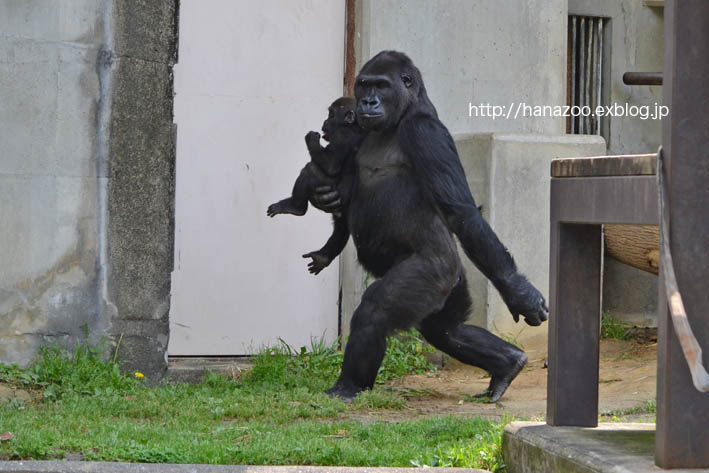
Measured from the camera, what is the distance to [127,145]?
6.23 m

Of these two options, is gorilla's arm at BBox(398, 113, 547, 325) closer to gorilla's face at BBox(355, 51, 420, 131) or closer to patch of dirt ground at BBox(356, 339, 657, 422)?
gorilla's face at BBox(355, 51, 420, 131)

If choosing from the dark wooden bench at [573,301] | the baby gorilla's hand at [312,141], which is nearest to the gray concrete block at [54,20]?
the baby gorilla's hand at [312,141]

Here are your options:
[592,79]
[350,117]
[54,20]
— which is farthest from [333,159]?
[592,79]

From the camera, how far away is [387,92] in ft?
19.3

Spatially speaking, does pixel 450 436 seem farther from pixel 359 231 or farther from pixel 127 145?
pixel 127 145

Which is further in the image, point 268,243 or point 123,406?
point 268,243

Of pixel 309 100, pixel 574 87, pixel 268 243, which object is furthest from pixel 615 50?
pixel 268 243

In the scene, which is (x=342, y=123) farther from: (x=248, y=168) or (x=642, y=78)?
(x=642, y=78)

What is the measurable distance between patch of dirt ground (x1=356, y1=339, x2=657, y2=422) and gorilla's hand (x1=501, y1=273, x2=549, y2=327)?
Answer: 0.50 m

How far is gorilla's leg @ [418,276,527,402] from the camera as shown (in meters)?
6.25

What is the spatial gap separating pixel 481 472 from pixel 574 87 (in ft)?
22.6

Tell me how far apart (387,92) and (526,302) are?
1.42 metres

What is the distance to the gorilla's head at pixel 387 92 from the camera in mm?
5828

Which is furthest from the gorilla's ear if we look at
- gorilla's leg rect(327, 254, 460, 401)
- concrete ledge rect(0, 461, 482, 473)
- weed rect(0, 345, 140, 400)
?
concrete ledge rect(0, 461, 482, 473)
